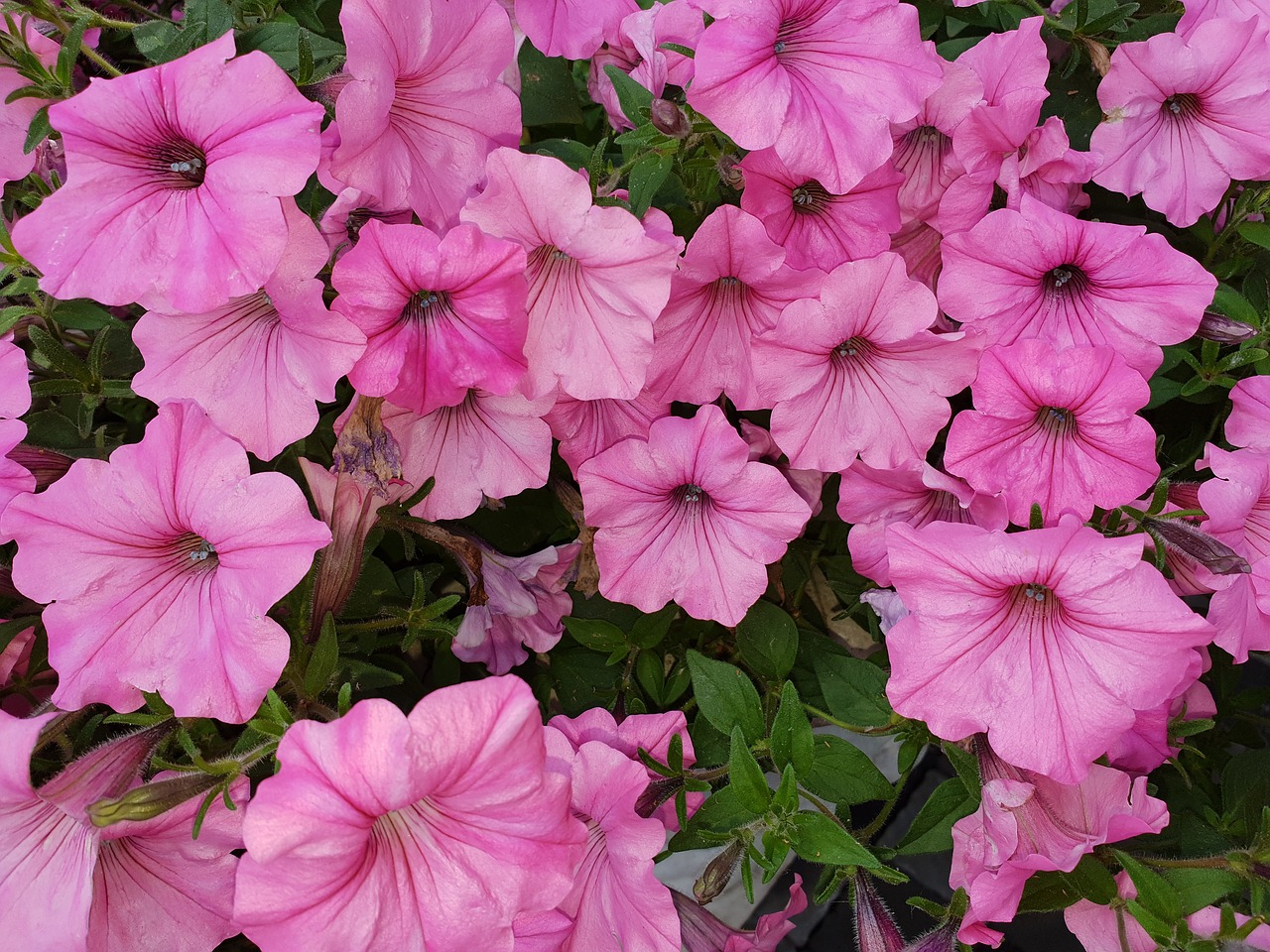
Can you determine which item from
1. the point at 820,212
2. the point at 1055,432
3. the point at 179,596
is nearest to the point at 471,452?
the point at 179,596

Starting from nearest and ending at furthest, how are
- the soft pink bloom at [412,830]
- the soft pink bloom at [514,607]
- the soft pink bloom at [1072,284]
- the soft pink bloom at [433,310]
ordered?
the soft pink bloom at [412,830] < the soft pink bloom at [433,310] < the soft pink bloom at [1072,284] < the soft pink bloom at [514,607]

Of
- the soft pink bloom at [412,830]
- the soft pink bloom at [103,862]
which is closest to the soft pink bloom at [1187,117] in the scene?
the soft pink bloom at [412,830]

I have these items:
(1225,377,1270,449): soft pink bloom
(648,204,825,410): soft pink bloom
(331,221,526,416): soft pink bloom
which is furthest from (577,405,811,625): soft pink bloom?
(1225,377,1270,449): soft pink bloom

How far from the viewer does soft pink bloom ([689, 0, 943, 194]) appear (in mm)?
704

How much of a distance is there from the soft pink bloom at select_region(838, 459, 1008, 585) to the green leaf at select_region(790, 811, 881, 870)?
21 centimetres

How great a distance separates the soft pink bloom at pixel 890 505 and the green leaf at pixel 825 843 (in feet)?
0.68

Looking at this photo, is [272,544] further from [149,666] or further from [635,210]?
[635,210]

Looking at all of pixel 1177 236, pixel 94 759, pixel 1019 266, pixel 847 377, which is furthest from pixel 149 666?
pixel 1177 236

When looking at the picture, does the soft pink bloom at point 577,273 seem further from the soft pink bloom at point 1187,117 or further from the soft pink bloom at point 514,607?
the soft pink bloom at point 1187,117

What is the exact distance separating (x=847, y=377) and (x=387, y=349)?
38 cm

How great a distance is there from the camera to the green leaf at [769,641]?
36.0 inches

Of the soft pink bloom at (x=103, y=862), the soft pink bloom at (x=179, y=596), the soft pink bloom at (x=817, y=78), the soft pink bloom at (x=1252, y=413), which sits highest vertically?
the soft pink bloom at (x=817, y=78)

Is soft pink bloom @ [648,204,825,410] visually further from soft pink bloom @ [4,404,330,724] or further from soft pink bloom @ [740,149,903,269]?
soft pink bloom @ [4,404,330,724]

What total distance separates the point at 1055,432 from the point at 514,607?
480 millimetres
